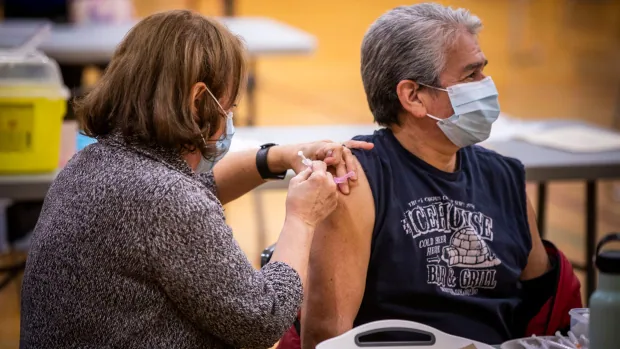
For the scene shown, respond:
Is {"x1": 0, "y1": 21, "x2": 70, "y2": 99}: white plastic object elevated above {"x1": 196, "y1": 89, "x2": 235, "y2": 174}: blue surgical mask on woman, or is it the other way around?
{"x1": 196, "y1": 89, "x2": 235, "y2": 174}: blue surgical mask on woman

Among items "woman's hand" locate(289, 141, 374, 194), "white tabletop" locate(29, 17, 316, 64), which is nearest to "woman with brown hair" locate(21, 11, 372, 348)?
"woman's hand" locate(289, 141, 374, 194)

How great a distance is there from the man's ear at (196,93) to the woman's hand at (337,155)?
40cm

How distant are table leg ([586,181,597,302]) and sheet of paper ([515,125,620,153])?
20 centimetres

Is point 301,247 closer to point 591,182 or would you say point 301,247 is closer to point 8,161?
point 8,161

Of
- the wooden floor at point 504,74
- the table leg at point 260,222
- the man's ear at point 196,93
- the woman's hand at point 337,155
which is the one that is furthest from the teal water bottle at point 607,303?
Result: the table leg at point 260,222

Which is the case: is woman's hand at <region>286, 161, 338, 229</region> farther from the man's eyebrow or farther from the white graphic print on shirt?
the man's eyebrow

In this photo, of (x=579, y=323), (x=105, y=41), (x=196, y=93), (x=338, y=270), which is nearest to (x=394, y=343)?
(x=338, y=270)

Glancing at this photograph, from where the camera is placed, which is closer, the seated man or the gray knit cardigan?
the gray knit cardigan

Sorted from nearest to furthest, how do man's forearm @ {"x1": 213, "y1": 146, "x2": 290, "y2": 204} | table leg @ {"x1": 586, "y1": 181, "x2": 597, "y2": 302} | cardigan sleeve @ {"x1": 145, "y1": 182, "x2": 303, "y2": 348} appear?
→ 1. cardigan sleeve @ {"x1": 145, "y1": 182, "x2": 303, "y2": 348}
2. man's forearm @ {"x1": 213, "y1": 146, "x2": 290, "y2": 204}
3. table leg @ {"x1": 586, "y1": 181, "x2": 597, "y2": 302}

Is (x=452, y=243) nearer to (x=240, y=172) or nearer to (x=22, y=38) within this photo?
(x=240, y=172)

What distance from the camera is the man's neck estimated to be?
212cm

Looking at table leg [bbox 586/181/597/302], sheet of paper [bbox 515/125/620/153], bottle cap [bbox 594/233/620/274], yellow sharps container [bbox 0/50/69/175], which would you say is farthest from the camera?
table leg [bbox 586/181/597/302]

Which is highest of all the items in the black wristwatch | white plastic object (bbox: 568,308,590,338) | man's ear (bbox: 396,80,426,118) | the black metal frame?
man's ear (bbox: 396,80,426,118)

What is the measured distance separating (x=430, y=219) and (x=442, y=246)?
2.7 inches
